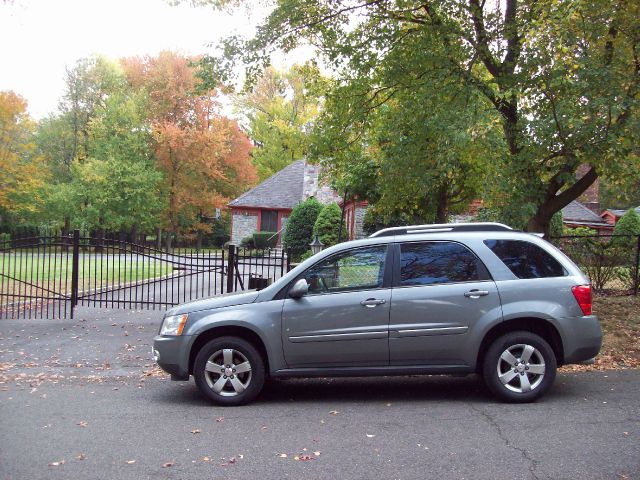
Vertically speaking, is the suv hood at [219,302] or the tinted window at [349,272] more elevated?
the tinted window at [349,272]

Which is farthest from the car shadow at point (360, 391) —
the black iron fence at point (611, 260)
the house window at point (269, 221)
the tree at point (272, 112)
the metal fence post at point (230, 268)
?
the tree at point (272, 112)

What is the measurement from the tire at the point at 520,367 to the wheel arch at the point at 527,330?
9cm

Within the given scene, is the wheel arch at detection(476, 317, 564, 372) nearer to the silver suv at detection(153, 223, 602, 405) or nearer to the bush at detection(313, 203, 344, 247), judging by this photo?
the silver suv at detection(153, 223, 602, 405)

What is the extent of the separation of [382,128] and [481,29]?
9.45 feet

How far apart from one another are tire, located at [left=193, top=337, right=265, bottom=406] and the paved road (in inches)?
5.8

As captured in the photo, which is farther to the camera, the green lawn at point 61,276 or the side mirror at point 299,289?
the green lawn at point 61,276

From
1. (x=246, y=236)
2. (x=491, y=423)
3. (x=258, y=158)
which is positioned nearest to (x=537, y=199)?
(x=491, y=423)

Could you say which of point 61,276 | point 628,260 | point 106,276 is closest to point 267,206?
point 61,276

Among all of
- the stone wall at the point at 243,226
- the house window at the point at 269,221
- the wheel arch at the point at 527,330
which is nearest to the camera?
the wheel arch at the point at 527,330

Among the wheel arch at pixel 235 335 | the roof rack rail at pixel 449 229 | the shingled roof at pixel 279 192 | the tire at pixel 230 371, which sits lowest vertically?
the tire at pixel 230 371

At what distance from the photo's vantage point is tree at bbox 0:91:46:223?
37.9 metres

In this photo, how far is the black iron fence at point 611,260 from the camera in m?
12.7

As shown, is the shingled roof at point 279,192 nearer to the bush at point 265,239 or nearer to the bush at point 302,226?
the bush at point 265,239

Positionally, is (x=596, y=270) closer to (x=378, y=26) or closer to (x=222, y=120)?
(x=378, y=26)
